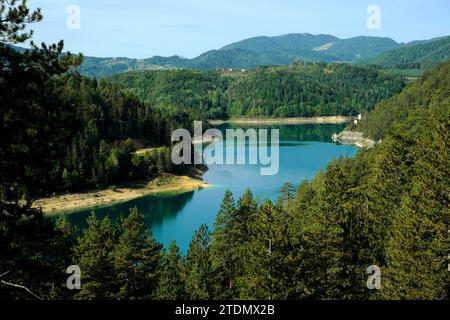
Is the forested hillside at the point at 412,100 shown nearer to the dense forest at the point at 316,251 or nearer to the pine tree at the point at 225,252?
the pine tree at the point at 225,252

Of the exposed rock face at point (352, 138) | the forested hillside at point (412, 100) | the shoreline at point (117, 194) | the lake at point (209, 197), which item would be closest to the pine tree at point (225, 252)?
the lake at point (209, 197)

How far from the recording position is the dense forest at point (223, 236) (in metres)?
11.6

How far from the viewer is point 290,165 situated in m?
109

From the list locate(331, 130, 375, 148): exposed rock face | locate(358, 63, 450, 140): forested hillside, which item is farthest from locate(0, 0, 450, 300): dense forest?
locate(331, 130, 375, 148): exposed rock face

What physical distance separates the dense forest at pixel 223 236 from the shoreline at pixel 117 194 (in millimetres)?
43572

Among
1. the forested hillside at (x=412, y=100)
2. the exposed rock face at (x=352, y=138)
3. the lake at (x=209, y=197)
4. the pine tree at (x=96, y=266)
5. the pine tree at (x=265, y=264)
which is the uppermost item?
the forested hillside at (x=412, y=100)

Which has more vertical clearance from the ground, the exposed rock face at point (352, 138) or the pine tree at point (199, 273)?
the pine tree at point (199, 273)

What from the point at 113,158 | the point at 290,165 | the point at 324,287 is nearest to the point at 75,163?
the point at 113,158

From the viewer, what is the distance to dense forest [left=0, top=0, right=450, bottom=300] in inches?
458

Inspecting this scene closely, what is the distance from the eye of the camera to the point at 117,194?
83062mm

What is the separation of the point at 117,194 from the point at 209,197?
51.1 feet

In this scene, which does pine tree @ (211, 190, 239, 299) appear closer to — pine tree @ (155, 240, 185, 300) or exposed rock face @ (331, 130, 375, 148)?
pine tree @ (155, 240, 185, 300)

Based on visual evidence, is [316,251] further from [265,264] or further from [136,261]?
[136,261]

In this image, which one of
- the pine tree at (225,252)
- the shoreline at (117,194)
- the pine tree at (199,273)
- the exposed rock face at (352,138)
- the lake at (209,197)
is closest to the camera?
the pine tree at (199,273)
